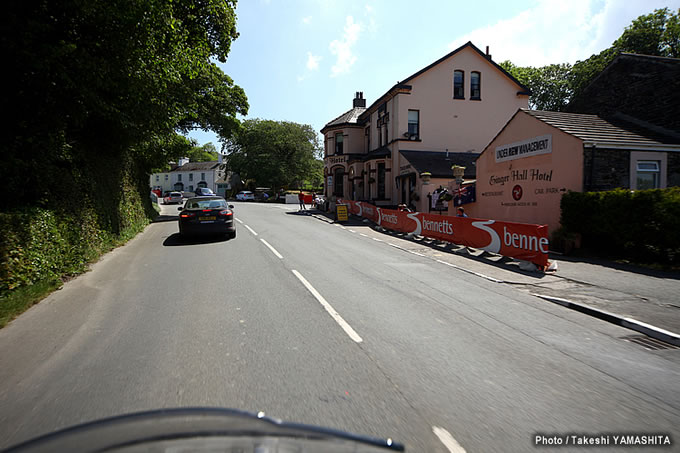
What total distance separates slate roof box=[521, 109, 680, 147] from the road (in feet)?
30.0

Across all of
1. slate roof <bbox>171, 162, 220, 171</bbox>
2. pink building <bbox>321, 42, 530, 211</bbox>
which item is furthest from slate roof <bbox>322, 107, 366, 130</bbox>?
slate roof <bbox>171, 162, 220, 171</bbox>

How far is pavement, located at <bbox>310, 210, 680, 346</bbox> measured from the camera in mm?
5672

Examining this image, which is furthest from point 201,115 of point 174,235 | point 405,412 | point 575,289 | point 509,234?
point 405,412

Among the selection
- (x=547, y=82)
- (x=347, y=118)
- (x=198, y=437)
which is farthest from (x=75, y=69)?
(x=547, y=82)

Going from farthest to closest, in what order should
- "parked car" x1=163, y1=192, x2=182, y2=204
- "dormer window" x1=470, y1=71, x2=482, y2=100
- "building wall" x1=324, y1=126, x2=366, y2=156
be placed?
"parked car" x1=163, y1=192, x2=182, y2=204 < "building wall" x1=324, y1=126, x2=366, y2=156 < "dormer window" x1=470, y1=71, x2=482, y2=100

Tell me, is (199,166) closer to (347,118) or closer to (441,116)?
(347,118)

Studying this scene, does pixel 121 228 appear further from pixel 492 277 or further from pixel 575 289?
pixel 575 289

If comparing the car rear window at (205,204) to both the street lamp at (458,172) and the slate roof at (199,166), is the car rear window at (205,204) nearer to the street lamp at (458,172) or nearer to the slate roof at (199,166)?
the street lamp at (458,172)

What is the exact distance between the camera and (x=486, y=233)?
462 inches

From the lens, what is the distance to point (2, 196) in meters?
7.30

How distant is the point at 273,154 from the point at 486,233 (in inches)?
2002

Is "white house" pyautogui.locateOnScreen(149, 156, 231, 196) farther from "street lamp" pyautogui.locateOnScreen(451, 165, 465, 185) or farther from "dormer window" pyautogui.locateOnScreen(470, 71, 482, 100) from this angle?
"street lamp" pyautogui.locateOnScreen(451, 165, 465, 185)

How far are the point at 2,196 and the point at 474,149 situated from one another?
1198 inches

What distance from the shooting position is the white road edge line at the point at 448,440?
257 cm
